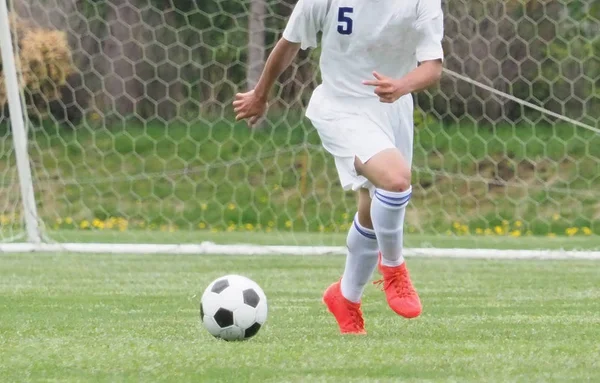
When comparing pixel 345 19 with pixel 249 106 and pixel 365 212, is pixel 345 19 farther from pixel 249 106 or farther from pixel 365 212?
pixel 365 212

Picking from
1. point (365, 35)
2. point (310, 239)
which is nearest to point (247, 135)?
point (310, 239)

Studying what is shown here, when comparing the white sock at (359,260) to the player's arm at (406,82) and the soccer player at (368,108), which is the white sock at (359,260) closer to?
the soccer player at (368,108)

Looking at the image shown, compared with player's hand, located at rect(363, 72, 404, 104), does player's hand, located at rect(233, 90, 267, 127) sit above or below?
below

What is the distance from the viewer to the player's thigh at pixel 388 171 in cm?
478

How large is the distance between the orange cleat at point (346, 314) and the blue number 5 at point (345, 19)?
1026 mm

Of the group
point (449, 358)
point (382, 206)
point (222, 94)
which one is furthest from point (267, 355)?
point (222, 94)

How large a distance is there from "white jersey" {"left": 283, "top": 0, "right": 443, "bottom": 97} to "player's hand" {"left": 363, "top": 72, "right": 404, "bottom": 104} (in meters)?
0.30

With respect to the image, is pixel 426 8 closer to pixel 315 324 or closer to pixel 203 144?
pixel 315 324

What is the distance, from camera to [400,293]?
4.94 m

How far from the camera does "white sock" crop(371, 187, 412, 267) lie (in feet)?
15.8

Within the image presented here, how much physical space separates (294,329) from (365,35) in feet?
3.79

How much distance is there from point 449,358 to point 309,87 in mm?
6981

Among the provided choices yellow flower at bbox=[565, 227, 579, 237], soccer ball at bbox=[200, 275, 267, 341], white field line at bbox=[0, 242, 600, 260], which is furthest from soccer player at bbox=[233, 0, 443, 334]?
yellow flower at bbox=[565, 227, 579, 237]

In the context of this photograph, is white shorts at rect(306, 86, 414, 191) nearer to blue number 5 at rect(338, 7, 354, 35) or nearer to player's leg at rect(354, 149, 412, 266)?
player's leg at rect(354, 149, 412, 266)
